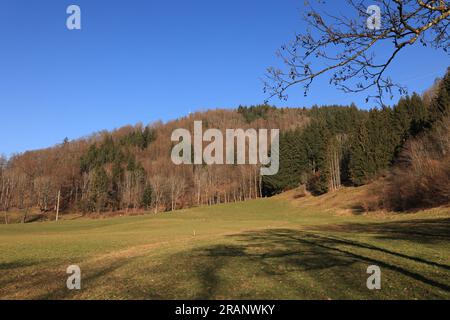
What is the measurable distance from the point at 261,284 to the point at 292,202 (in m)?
74.3

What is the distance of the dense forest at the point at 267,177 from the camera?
49969 millimetres

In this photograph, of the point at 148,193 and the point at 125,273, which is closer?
the point at 125,273

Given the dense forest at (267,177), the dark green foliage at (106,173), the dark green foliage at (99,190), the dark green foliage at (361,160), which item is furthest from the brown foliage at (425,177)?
the dark green foliage at (99,190)

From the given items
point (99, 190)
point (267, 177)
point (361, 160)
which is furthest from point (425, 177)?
point (99, 190)

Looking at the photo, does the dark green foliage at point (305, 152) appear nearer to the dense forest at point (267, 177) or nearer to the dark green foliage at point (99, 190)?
the dense forest at point (267, 177)

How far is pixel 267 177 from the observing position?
103125mm

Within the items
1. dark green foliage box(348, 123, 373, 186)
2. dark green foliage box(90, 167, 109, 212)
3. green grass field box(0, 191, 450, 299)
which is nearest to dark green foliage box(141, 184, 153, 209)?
dark green foliage box(90, 167, 109, 212)

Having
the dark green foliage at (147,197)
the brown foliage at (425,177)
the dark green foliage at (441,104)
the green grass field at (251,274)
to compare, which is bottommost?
the dark green foliage at (147,197)

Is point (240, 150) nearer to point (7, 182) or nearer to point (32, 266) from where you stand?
point (7, 182)

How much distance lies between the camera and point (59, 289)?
35.5 ft

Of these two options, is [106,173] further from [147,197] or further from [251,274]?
[251,274]

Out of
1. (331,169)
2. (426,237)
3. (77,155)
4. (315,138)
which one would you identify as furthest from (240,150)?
(426,237)

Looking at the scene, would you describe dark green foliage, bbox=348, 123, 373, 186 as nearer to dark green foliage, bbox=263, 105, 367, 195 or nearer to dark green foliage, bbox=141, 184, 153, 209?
dark green foliage, bbox=263, 105, 367, 195

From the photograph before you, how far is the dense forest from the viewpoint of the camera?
50.0 m
